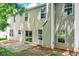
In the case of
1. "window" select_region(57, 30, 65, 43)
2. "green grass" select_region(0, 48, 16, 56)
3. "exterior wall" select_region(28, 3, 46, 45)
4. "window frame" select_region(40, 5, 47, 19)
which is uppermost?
"window frame" select_region(40, 5, 47, 19)

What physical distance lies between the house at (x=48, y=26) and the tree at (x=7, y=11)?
0.06 m

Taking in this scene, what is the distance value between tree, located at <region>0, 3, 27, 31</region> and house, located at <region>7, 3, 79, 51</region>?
0.06 m

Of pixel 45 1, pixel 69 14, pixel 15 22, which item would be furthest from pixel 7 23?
pixel 69 14

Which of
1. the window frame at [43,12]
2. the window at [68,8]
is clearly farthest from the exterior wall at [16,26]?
the window at [68,8]

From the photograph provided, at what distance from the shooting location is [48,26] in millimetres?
2670

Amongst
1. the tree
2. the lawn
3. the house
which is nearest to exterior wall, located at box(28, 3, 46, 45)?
the house

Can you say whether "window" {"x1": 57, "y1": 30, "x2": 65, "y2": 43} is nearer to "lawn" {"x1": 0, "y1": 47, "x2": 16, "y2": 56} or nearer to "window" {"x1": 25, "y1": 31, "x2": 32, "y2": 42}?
"window" {"x1": 25, "y1": 31, "x2": 32, "y2": 42}

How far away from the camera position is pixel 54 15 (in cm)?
266

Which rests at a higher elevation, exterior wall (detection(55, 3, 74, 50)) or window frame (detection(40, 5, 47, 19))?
window frame (detection(40, 5, 47, 19))

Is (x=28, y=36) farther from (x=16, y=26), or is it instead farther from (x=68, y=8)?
(x=68, y=8)

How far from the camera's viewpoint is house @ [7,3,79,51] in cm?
260

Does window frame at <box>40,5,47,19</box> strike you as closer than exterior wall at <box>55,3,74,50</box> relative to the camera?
No

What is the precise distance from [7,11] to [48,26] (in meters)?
0.64

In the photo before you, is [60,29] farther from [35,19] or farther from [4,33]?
[4,33]
